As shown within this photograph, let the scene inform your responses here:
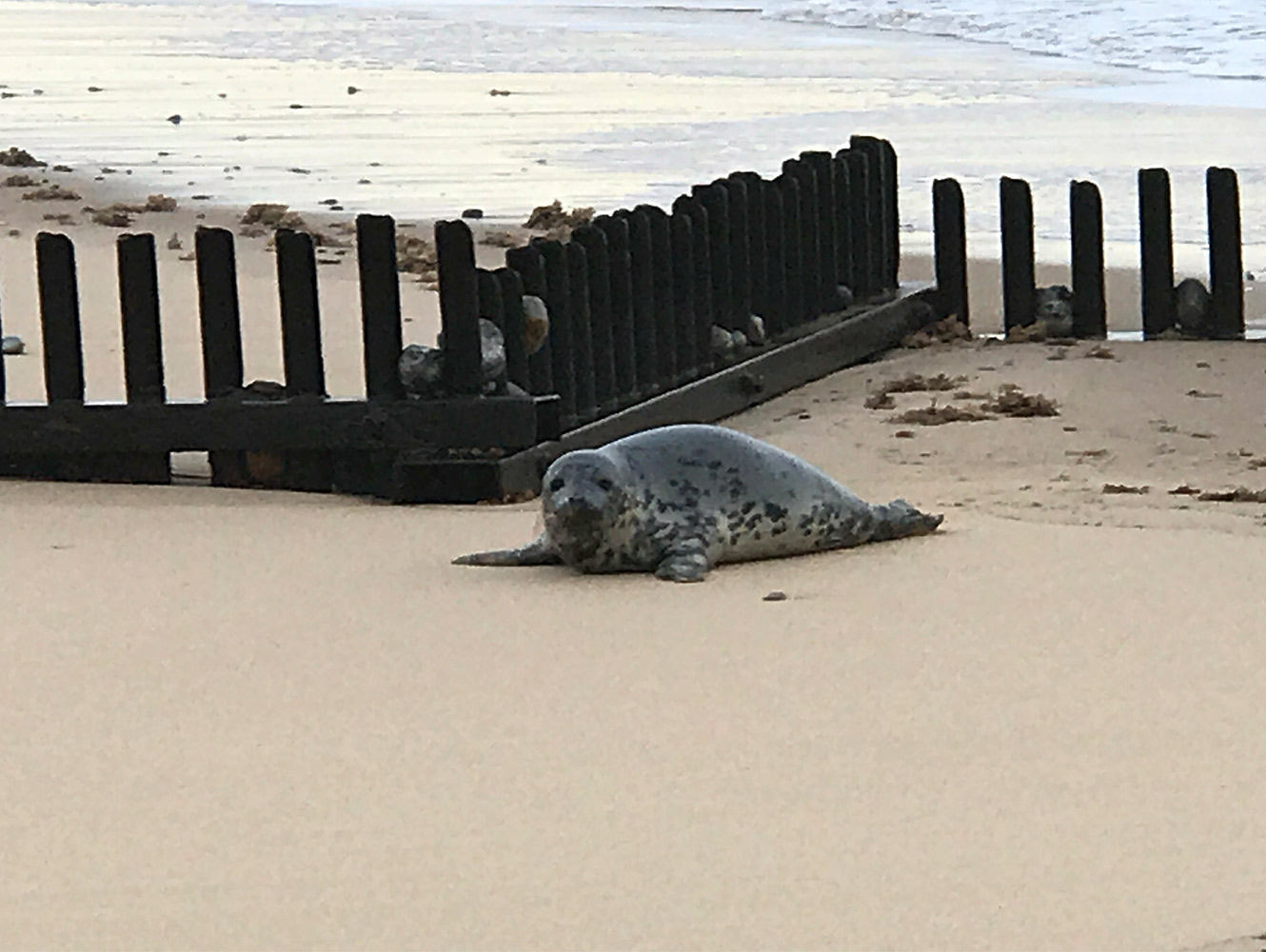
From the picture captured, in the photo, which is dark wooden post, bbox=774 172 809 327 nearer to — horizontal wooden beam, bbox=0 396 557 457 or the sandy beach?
the sandy beach

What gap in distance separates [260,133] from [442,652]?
13617 mm

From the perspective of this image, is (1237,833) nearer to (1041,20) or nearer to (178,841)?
(178,841)

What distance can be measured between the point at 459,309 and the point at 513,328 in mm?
257

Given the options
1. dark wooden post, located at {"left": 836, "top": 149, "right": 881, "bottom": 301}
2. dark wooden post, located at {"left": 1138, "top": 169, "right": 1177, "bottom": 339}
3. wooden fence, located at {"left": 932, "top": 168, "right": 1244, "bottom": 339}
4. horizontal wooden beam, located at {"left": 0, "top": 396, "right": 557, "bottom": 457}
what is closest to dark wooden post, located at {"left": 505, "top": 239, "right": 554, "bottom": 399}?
horizontal wooden beam, located at {"left": 0, "top": 396, "right": 557, "bottom": 457}

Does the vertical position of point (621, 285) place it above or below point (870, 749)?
above

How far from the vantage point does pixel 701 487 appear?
6098 millimetres

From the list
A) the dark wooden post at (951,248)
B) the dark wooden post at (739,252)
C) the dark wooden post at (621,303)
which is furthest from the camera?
the dark wooden post at (951,248)

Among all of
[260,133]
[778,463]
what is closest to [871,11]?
[260,133]

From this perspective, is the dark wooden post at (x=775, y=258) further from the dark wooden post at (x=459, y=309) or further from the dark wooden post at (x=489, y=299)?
the dark wooden post at (x=459, y=309)

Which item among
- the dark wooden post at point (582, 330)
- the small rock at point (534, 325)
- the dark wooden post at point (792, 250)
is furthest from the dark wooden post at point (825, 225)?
the small rock at point (534, 325)

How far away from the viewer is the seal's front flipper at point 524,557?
19.8ft

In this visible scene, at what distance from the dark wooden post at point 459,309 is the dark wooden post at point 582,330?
596mm

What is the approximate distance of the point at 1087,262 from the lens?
10.4 m

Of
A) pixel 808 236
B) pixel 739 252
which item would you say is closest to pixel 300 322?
pixel 739 252
